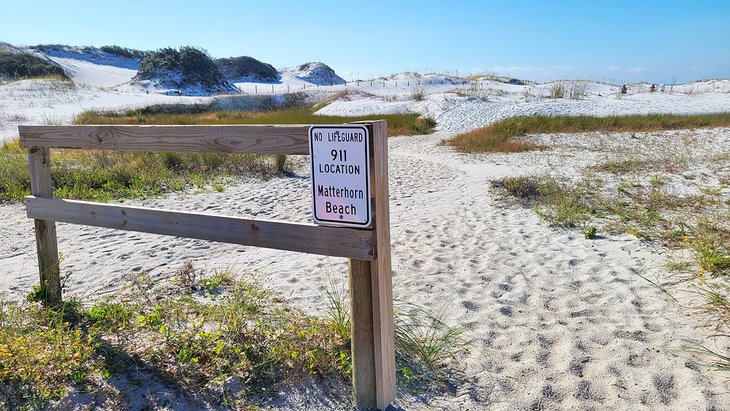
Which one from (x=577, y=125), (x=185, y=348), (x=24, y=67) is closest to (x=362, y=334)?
(x=185, y=348)

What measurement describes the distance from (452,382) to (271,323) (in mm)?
1282

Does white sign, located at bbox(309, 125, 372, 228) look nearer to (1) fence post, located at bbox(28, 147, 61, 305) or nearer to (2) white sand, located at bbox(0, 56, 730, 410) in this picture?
(2) white sand, located at bbox(0, 56, 730, 410)

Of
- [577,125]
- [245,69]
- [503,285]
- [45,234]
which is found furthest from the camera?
[245,69]

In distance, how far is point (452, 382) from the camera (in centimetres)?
318

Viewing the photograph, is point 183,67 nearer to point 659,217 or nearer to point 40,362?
point 659,217

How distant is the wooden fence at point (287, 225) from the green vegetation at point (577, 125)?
13.0 m

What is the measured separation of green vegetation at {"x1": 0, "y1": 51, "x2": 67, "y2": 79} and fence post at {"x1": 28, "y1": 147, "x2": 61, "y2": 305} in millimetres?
43687

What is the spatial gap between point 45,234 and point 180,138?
162 centimetres

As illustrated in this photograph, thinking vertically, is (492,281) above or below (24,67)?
below

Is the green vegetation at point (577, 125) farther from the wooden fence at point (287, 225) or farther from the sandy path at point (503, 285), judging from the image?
the wooden fence at point (287, 225)

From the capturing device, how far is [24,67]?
43.0 m

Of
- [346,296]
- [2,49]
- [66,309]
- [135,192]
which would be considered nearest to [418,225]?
[346,296]

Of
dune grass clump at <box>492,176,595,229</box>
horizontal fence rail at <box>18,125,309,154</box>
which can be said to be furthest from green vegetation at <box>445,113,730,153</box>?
horizontal fence rail at <box>18,125,309,154</box>

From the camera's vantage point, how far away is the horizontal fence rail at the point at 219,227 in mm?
2574
